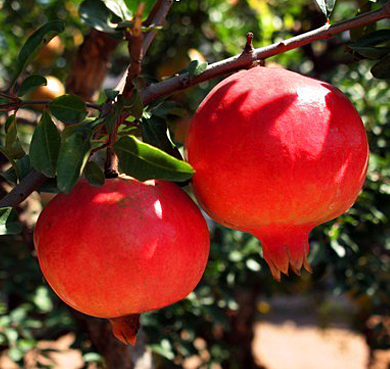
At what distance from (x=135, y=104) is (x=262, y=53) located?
176 millimetres

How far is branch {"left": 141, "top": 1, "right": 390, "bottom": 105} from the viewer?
0.71m

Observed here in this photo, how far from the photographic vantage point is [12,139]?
2.56ft

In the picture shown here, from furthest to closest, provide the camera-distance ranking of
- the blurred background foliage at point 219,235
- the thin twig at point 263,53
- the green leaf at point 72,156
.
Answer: the blurred background foliage at point 219,235 → the thin twig at point 263,53 → the green leaf at point 72,156

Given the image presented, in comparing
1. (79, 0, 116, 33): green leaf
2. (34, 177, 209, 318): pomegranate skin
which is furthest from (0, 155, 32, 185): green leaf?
(79, 0, 116, 33): green leaf

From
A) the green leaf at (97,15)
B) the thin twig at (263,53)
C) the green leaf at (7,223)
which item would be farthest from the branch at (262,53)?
the green leaf at (7,223)

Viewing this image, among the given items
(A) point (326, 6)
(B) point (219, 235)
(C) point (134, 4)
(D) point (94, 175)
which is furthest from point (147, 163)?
(B) point (219, 235)

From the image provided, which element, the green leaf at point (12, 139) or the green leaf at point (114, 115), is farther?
the green leaf at point (12, 139)

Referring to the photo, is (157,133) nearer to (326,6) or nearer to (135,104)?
(135,104)

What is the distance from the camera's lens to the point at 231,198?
0.65 metres

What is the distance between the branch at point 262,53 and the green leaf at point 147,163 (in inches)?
4.6

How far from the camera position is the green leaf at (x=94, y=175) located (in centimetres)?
66

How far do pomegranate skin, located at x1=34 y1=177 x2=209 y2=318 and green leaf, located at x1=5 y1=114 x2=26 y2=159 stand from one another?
14 centimetres

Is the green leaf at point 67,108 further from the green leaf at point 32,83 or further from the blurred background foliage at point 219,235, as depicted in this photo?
the blurred background foliage at point 219,235

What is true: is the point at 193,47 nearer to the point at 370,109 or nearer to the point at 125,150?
the point at 370,109
